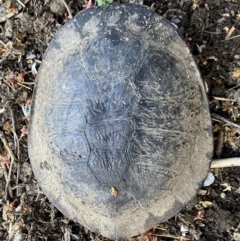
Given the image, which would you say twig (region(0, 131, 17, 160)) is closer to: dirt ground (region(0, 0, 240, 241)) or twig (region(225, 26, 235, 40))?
dirt ground (region(0, 0, 240, 241))

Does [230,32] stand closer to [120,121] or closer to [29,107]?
[120,121]

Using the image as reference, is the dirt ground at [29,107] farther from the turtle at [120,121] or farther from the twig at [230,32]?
the turtle at [120,121]

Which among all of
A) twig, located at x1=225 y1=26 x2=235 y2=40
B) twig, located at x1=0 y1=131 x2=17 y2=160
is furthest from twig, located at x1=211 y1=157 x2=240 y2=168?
twig, located at x1=0 y1=131 x2=17 y2=160

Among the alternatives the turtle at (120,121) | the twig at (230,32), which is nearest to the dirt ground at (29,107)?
the twig at (230,32)

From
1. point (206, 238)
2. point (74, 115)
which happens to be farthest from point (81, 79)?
point (206, 238)

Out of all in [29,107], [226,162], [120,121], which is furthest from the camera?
[29,107]

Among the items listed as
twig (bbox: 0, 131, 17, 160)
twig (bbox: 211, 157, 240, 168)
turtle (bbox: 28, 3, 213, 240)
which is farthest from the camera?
twig (bbox: 0, 131, 17, 160)

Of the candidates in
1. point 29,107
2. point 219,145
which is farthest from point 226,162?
point 29,107
